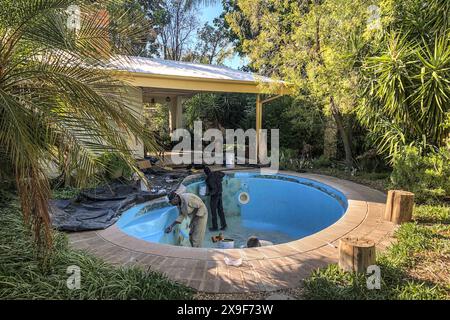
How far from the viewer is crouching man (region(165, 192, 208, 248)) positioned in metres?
6.51

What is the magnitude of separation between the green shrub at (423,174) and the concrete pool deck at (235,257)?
1.86m

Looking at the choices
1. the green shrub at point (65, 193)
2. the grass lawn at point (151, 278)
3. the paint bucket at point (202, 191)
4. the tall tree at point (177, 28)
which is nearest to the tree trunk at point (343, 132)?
the paint bucket at point (202, 191)

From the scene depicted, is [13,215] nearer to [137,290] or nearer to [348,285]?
[137,290]

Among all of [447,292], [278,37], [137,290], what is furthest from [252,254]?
[278,37]

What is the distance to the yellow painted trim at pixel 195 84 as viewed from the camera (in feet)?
32.1

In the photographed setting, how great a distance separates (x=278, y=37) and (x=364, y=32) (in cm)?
329

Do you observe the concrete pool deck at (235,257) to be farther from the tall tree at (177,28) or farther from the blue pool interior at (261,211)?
the tall tree at (177,28)

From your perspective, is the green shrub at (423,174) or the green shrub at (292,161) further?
the green shrub at (292,161)

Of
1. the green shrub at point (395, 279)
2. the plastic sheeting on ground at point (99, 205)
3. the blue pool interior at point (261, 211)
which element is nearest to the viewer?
the green shrub at point (395, 279)

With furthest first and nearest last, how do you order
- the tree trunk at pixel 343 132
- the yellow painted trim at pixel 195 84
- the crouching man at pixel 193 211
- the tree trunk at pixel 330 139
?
the tree trunk at pixel 330 139
the tree trunk at pixel 343 132
the yellow painted trim at pixel 195 84
the crouching man at pixel 193 211

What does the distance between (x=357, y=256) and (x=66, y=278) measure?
140 inches

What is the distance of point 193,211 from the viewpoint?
6.78 m

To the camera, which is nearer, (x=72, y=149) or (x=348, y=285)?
(x=72, y=149)

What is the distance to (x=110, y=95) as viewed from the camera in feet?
11.0
